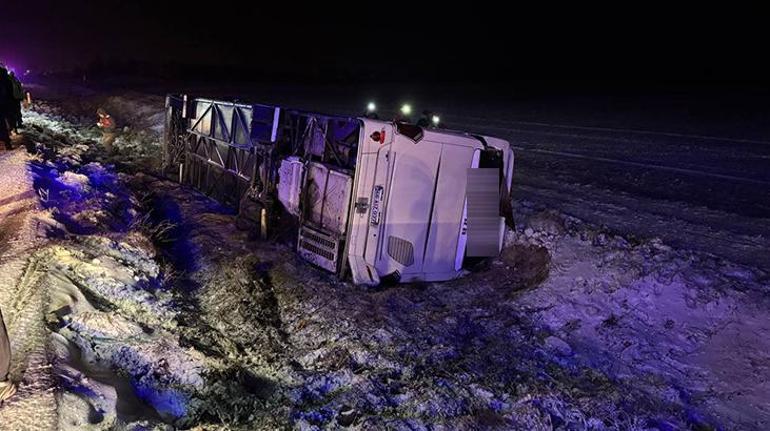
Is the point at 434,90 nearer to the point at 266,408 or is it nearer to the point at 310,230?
the point at 310,230

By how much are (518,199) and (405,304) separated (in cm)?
322

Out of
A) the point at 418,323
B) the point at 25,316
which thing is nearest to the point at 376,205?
the point at 418,323

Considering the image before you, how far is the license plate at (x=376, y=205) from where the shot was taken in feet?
21.5

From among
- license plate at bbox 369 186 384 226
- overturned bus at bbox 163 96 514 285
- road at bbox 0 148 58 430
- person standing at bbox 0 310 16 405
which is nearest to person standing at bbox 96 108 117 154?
overturned bus at bbox 163 96 514 285

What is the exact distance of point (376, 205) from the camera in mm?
6594

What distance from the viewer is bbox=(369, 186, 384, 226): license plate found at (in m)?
6.56

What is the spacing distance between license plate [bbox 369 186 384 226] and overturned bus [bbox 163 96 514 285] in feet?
0.04

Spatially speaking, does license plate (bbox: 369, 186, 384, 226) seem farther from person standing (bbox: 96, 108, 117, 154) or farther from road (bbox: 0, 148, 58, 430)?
person standing (bbox: 96, 108, 117, 154)

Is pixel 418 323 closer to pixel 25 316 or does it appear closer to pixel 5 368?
pixel 25 316

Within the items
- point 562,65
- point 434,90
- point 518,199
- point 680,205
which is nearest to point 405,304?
point 518,199

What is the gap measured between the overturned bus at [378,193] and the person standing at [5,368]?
3.85 metres

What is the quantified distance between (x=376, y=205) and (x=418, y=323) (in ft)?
4.81

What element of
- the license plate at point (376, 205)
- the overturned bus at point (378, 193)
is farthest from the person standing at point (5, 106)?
the license plate at point (376, 205)

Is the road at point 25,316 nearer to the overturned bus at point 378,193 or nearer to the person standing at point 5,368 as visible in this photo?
the person standing at point 5,368
